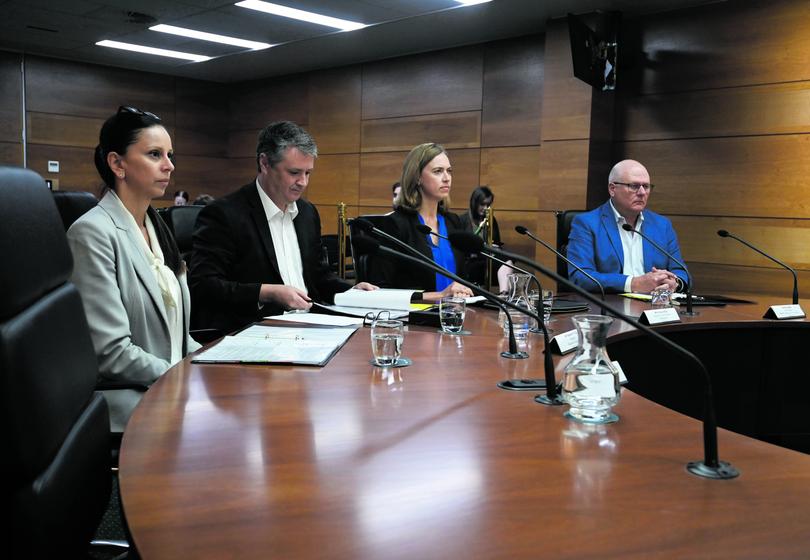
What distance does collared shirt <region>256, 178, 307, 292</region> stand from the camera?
8.95 feet

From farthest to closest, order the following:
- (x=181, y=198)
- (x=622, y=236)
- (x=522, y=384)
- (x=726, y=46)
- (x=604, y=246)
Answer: (x=181, y=198) → (x=726, y=46) → (x=622, y=236) → (x=604, y=246) → (x=522, y=384)

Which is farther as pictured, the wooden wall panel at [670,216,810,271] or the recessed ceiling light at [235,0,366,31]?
the recessed ceiling light at [235,0,366,31]

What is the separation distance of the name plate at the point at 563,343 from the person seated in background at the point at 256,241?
0.98 meters

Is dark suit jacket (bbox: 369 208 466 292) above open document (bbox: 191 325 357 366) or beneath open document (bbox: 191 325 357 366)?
above

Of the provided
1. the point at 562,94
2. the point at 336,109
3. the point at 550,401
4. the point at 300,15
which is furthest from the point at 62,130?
the point at 550,401

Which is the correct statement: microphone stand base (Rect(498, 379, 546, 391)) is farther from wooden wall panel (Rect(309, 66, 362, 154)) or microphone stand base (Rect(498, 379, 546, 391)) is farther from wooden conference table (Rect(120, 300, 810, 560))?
wooden wall panel (Rect(309, 66, 362, 154))

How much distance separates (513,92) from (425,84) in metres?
1.20

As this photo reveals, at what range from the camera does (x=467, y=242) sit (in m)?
1.71

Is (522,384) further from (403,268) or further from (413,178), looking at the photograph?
(413,178)

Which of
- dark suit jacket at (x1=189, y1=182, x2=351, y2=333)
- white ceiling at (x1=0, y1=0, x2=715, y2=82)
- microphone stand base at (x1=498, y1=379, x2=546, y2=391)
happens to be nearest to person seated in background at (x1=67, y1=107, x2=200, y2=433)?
dark suit jacket at (x1=189, y1=182, x2=351, y2=333)

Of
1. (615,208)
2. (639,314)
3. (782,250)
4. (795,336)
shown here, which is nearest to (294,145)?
(639,314)

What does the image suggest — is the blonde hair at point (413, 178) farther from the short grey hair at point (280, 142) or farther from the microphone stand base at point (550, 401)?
the microphone stand base at point (550, 401)

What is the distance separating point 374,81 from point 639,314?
6.45 m

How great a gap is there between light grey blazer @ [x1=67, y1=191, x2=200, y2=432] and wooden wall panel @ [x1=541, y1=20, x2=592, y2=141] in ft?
15.6
